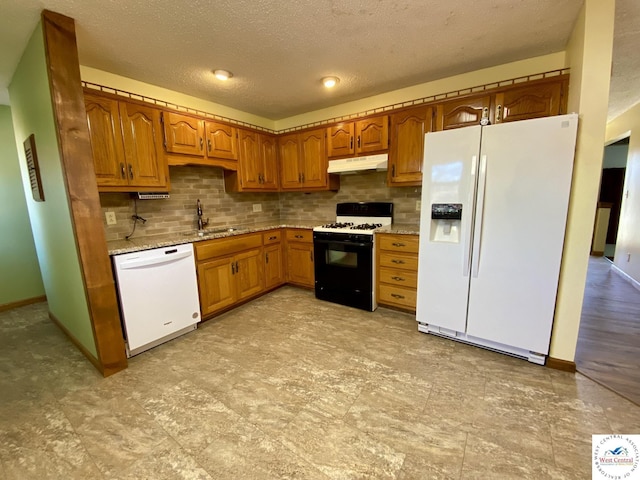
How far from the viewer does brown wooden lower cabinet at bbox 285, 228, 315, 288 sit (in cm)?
353

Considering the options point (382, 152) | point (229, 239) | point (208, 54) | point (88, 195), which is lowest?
point (229, 239)

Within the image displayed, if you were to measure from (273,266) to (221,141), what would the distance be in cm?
168

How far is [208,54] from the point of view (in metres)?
2.14

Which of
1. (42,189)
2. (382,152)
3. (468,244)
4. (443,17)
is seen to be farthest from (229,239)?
Answer: (443,17)

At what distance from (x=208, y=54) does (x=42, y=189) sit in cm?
177

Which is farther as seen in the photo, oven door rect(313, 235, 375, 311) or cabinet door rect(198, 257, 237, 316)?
oven door rect(313, 235, 375, 311)

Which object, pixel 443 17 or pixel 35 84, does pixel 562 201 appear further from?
pixel 35 84

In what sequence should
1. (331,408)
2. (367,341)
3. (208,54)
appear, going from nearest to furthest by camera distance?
1. (331,408)
2. (208,54)
3. (367,341)

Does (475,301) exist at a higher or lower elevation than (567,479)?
higher

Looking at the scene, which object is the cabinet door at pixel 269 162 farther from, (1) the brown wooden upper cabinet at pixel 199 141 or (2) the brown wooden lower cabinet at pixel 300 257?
(2) the brown wooden lower cabinet at pixel 300 257

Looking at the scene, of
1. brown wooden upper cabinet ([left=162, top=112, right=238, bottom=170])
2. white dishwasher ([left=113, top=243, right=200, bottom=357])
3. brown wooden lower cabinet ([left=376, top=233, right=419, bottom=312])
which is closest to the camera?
white dishwasher ([left=113, top=243, right=200, bottom=357])

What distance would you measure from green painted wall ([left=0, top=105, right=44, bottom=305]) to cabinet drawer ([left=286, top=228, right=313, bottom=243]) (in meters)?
3.27

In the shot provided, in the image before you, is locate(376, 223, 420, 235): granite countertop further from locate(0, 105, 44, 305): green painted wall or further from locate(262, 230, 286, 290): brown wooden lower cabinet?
locate(0, 105, 44, 305): green painted wall

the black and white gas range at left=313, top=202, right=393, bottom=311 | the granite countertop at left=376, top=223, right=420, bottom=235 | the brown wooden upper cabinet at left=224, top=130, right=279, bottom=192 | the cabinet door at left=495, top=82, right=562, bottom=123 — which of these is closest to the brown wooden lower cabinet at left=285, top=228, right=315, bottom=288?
the black and white gas range at left=313, top=202, right=393, bottom=311
